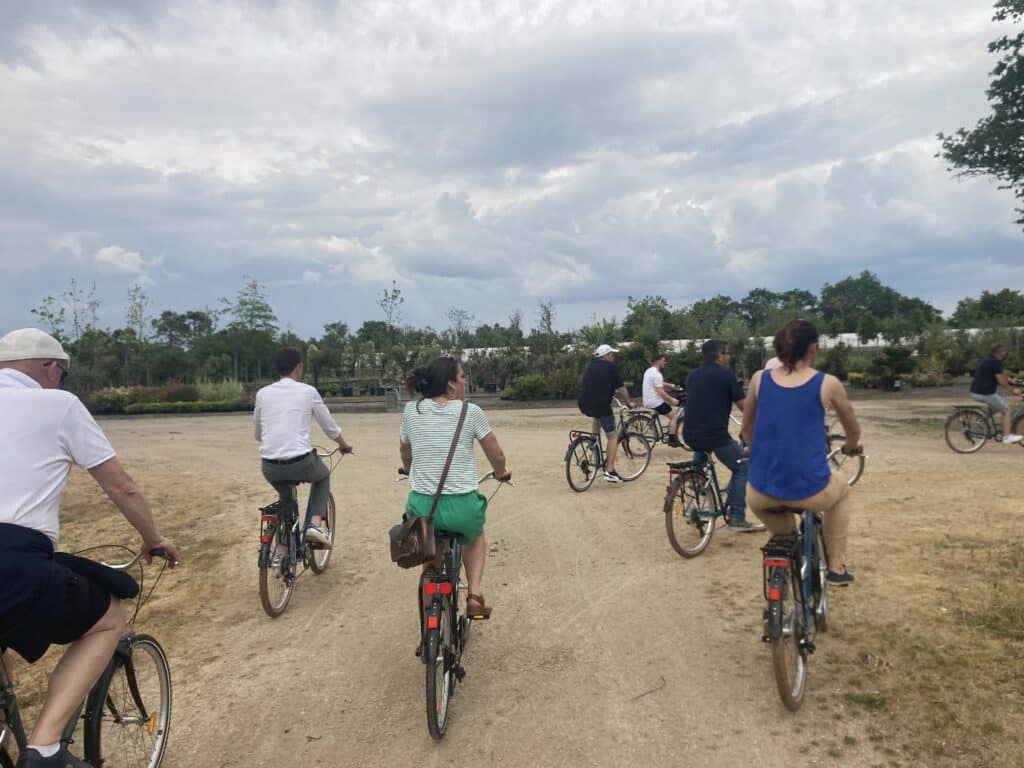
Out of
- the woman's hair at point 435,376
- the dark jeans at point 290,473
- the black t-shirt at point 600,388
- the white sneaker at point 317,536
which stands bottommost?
the white sneaker at point 317,536

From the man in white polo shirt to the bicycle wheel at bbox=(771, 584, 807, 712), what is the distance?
2958 mm

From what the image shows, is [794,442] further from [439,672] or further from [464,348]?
[464,348]

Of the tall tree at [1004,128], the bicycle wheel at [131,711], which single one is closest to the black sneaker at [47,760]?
the bicycle wheel at [131,711]

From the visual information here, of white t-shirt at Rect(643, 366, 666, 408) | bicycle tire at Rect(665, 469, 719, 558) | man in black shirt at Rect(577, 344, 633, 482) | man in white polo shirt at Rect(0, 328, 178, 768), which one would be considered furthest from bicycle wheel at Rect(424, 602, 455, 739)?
white t-shirt at Rect(643, 366, 666, 408)

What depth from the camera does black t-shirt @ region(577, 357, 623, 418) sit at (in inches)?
387

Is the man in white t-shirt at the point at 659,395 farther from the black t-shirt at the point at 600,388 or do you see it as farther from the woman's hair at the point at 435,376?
the woman's hair at the point at 435,376

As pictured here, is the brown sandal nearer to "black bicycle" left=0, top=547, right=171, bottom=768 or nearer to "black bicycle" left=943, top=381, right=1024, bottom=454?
"black bicycle" left=0, top=547, right=171, bottom=768

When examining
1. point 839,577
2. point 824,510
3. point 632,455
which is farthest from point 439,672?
point 632,455

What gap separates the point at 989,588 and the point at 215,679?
537cm

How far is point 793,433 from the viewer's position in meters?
3.95

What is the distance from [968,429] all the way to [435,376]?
11.4m

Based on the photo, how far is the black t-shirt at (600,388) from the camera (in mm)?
9828

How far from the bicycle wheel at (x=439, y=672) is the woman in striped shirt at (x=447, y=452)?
0.34m

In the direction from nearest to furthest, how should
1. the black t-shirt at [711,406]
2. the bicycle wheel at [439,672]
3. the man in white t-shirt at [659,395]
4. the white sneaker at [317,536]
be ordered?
1. the bicycle wheel at [439,672]
2. the white sneaker at [317,536]
3. the black t-shirt at [711,406]
4. the man in white t-shirt at [659,395]
